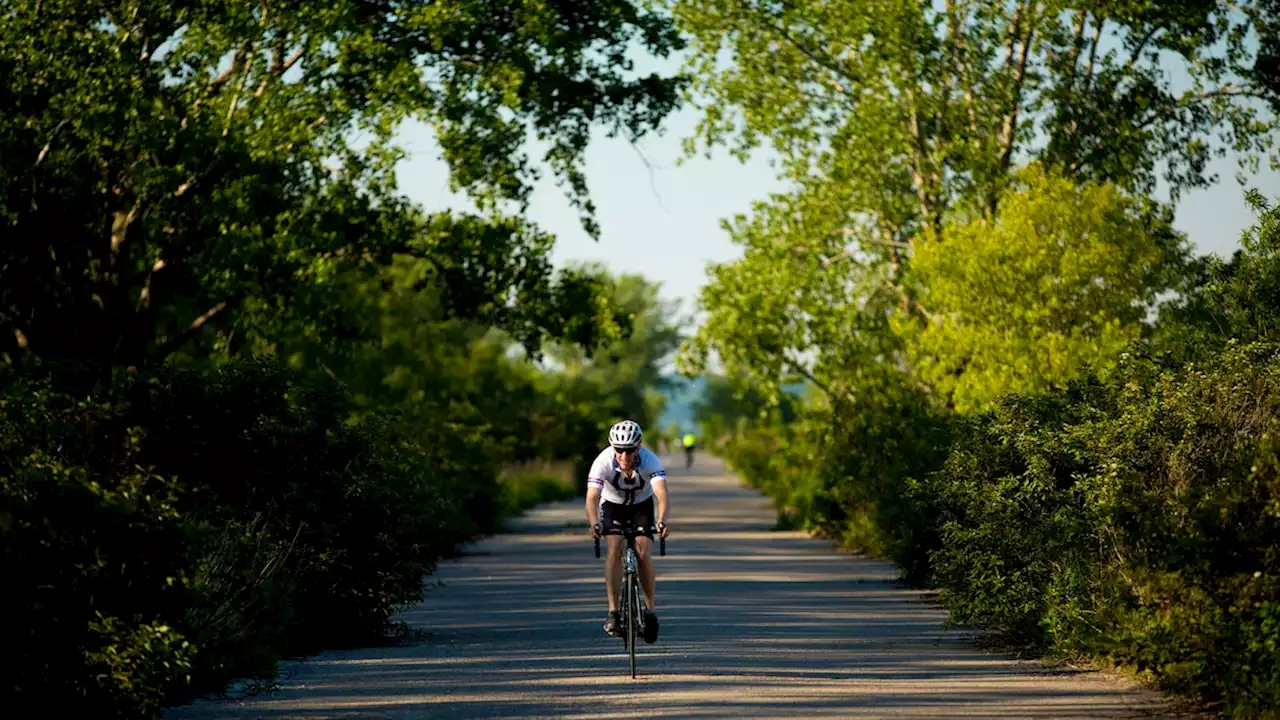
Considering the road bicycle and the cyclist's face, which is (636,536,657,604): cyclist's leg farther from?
the cyclist's face

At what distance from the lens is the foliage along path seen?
12094 millimetres

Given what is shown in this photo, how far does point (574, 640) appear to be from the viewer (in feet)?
56.1

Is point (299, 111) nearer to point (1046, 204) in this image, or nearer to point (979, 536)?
point (1046, 204)

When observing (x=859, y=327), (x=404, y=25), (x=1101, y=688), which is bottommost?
(x=1101, y=688)

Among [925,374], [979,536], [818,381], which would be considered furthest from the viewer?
[818,381]

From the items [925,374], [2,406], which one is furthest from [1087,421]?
[925,374]

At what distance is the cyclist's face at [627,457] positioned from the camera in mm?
14938

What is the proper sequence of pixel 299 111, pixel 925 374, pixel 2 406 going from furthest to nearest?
pixel 925 374 < pixel 299 111 < pixel 2 406

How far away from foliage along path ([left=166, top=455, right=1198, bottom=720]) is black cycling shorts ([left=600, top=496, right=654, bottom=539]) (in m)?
0.96

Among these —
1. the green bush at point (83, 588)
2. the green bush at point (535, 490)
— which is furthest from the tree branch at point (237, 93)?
the green bush at point (535, 490)

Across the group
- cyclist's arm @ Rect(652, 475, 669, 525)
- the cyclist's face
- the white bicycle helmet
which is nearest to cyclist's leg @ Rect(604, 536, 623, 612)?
cyclist's arm @ Rect(652, 475, 669, 525)

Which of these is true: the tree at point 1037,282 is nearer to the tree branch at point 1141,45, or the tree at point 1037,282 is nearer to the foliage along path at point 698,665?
the foliage along path at point 698,665

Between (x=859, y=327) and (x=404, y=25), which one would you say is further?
(x=859, y=327)

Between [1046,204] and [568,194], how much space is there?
24.9ft
